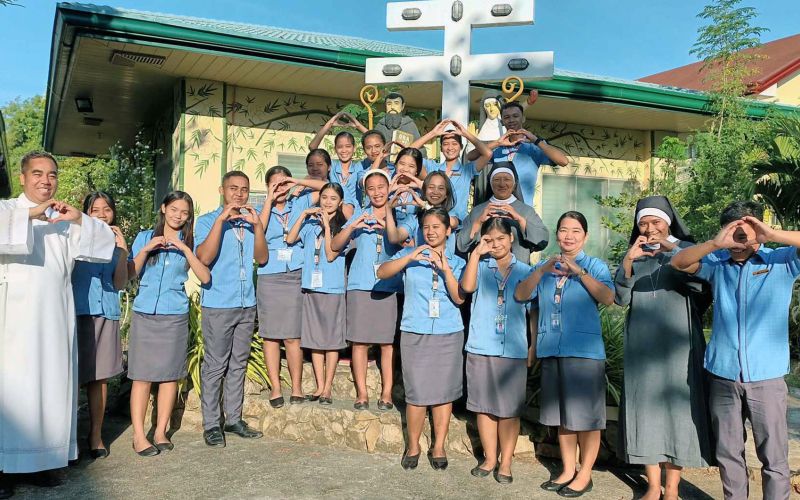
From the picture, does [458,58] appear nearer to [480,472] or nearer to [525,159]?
[525,159]

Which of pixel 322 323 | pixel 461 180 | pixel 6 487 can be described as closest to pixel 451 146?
pixel 461 180

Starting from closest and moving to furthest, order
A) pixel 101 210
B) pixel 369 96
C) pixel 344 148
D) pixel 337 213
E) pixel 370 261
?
pixel 101 210, pixel 370 261, pixel 337 213, pixel 344 148, pixel 369 96

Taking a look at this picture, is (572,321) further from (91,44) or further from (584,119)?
(584,119)

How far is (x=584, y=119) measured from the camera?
11.2 meters

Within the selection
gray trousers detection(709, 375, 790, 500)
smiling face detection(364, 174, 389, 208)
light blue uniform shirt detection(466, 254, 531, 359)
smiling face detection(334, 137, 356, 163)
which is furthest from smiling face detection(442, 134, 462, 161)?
gray trousers detection(709, 375, 790, 500)

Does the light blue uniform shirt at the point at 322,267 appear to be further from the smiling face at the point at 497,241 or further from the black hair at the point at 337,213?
the smiling face at the point at 497,241

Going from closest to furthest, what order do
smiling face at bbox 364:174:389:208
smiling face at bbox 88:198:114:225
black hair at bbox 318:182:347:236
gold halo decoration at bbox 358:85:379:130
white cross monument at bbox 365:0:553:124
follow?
smiling face at bbox 88:198:114:225
smiling face at bbox 364:174:389:208
black hair at bbox 318:182:347:236
gold halo decoration at bbox 358:85:379:130
white cross monument at bbox 365:0:553:124

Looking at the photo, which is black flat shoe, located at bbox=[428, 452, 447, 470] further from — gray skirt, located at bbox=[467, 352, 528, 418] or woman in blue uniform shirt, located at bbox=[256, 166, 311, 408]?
woman in blue uniform shirt, located at bbox=[256, 166, 311, 408]

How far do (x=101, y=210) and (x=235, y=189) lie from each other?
0.97 metres

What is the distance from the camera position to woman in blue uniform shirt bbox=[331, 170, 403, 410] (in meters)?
5.28

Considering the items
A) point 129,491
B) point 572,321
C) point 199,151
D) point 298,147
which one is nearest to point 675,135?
point 298,147

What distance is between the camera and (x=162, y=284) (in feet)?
16.3

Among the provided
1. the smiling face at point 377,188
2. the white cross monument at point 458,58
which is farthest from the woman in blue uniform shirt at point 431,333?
the white cross monument at point 458,58

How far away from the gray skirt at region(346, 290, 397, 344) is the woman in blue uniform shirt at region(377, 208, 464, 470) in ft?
1.69
